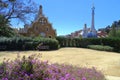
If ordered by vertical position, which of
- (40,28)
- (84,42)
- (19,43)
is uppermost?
(40,28)

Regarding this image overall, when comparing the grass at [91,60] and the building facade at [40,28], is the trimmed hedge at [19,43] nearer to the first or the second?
the grass at [91,60]

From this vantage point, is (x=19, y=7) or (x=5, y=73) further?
(x=19, y=7)

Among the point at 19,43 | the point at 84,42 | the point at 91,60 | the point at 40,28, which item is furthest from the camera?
the point at 40,28

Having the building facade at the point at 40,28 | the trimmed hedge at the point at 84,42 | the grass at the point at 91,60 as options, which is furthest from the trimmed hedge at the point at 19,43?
the building facade at the point at 40,28

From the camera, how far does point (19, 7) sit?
34.8m

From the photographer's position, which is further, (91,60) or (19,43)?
(19,43)

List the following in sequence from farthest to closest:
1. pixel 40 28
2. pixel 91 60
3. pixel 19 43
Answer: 1. pixel 40 28
2. pixel 19 43
3. pixel 91 60

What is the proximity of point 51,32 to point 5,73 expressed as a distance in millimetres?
52015

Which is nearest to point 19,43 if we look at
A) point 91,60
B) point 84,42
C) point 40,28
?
point 84,42

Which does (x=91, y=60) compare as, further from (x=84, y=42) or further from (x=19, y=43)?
(x=84, y=42)

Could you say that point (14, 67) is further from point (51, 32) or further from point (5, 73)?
point (51, 32)

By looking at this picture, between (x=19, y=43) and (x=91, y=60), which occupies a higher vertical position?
(x=19, y=43)

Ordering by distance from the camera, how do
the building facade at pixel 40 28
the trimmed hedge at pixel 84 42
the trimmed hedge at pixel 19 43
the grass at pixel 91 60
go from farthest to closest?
the building facade at pixel 40 28 < the trimmed hedge at pixel 84 42 < the trimmed hedge at pixel 19 43 < the grass at pixel 91 60

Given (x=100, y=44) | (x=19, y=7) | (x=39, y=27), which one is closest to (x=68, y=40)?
(x=100, y=44)
